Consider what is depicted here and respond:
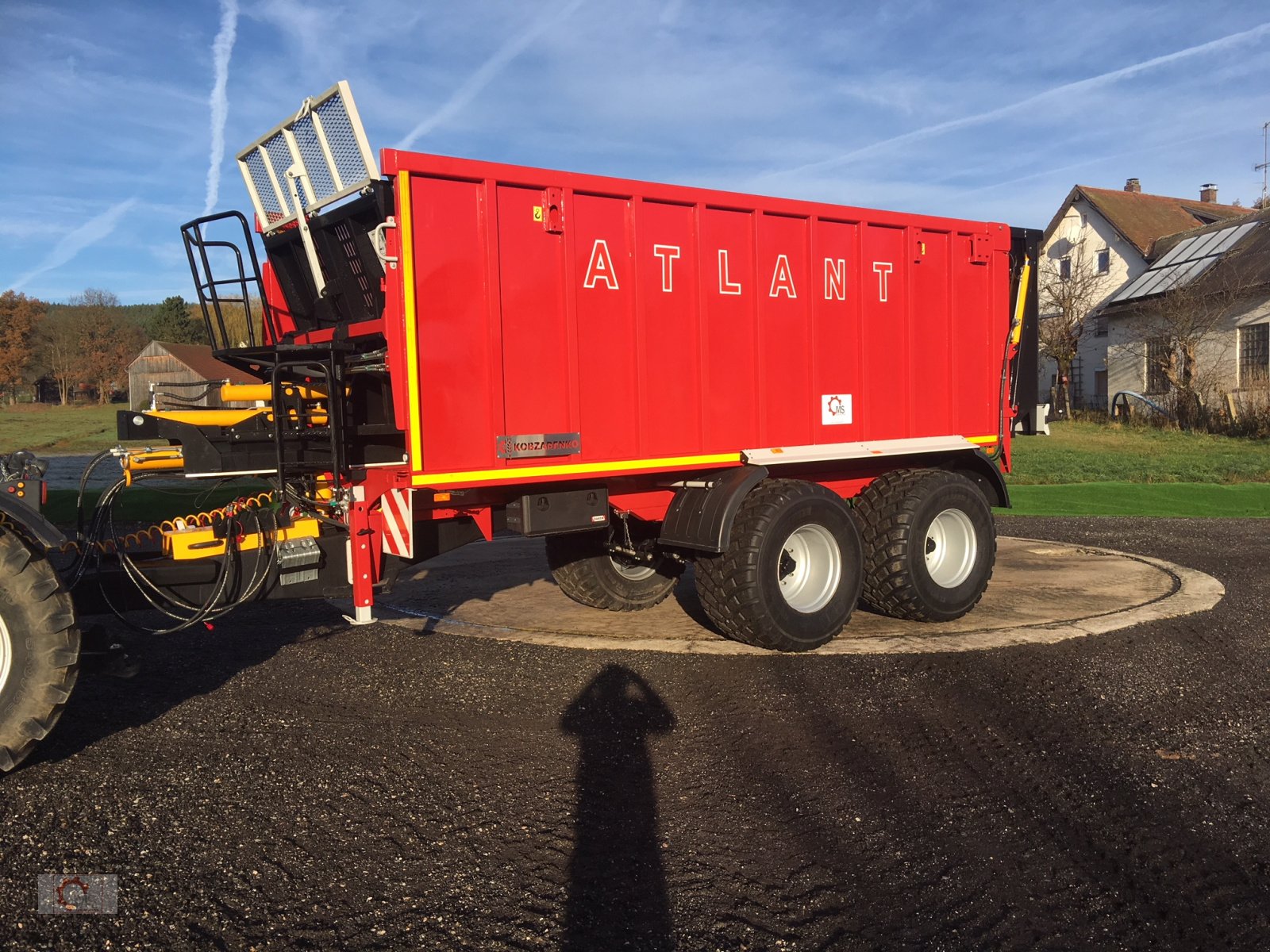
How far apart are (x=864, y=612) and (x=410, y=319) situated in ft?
14.4

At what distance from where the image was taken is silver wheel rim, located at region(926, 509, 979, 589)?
711cm

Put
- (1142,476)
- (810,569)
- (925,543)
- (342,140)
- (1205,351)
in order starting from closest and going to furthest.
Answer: (342,140) < (810,569) < (925,543) < (1142,476) < (1205,351)

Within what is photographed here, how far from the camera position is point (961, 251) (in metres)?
7.27

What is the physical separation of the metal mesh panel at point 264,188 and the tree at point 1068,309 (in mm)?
31781

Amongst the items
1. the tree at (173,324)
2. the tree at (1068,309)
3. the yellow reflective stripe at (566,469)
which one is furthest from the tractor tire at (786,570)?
the tree at (173,324)

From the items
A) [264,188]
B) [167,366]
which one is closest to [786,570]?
[264,188]

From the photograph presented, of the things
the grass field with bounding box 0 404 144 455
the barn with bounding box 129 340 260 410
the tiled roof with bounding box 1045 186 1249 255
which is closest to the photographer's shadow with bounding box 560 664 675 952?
the barn with bounding box 129 340 260 410

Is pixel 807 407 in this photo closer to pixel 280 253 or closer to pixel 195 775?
pixel 280 253

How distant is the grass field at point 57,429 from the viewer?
28.7 metres

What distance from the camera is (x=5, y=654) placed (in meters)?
3.98

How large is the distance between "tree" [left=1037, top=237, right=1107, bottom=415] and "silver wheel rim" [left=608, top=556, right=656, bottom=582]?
29464 millimetres

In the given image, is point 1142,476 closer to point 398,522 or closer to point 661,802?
point 398,522

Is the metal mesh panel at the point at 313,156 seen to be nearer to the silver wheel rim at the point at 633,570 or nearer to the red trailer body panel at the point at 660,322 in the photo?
the red trailer body panel at the point at 660,322

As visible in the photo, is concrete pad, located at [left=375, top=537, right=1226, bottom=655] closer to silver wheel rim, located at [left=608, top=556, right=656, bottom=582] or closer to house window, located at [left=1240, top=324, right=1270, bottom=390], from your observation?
silver wheel rim, located at [left=608, top=556, right=656, bottom=582]
